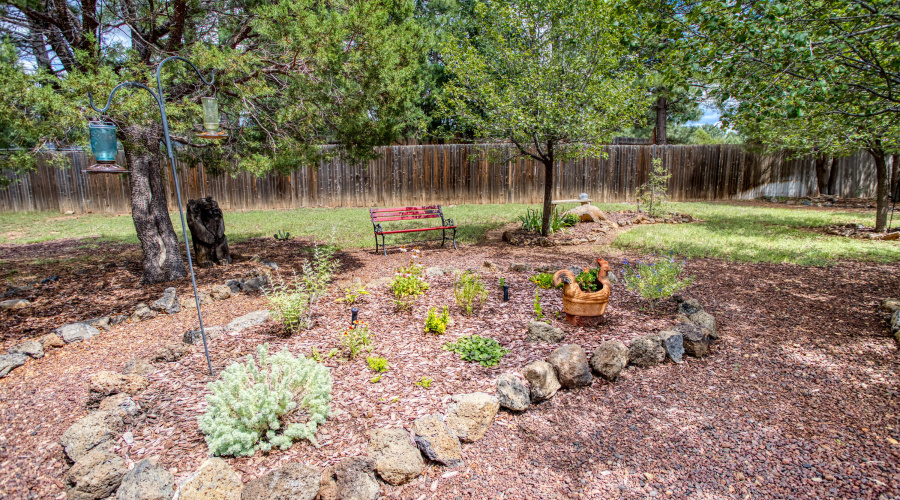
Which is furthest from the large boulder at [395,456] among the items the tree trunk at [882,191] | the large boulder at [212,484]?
the tree trunk at [882,191]

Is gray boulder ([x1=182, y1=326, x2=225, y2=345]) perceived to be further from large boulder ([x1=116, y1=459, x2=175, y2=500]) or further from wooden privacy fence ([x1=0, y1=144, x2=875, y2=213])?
wooden privacy fence ([x1=0, y1=144, x2=875, y2=213])

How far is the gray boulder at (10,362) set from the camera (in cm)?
340

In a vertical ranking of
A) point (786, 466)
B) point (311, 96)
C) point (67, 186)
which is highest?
point (311, 96)

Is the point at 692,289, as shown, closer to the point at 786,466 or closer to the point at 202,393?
the point at 786,466

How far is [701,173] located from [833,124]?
842 cm

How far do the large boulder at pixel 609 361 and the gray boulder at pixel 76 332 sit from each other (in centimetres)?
444

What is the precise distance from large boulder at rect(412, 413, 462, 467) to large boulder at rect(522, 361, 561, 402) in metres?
0.71

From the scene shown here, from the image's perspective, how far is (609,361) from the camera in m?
3.22

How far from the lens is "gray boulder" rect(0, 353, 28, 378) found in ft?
11.2

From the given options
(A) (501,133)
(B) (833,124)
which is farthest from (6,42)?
(B) (833,124)

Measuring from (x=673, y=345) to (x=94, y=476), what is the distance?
3.75 m

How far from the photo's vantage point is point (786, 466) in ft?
7.66

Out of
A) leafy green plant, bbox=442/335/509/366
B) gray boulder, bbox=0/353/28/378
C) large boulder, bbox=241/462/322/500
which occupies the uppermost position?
leafy green plant, bbox=442/335/509/366

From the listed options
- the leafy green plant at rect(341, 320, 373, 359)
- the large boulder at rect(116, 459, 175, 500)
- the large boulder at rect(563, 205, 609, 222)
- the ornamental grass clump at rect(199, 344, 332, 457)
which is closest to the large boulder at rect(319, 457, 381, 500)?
the ornamental grass clump at rect(199, 344, 332, 457)
